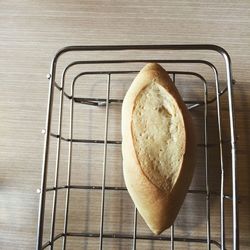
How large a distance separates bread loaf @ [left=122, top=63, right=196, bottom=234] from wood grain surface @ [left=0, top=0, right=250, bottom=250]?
0.15 m

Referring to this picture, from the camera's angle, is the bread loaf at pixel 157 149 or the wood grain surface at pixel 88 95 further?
the wood grain surface at pixel 88 95

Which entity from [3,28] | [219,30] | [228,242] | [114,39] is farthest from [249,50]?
[3,28]

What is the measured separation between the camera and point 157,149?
20.9 inches

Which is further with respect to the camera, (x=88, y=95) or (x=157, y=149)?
(x=88, y=95)

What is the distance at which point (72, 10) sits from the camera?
0.77 m

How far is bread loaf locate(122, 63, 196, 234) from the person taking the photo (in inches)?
20.5

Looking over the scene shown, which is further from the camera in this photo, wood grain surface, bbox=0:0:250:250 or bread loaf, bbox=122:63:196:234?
wood grain surface, bbox=0:0:250:250

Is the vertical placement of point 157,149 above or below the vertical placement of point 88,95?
below

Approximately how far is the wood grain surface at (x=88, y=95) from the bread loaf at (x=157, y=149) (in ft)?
0.50

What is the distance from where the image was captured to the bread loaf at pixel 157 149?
521 mm

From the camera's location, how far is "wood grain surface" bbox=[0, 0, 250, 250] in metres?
0.68

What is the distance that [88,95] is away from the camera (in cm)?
72

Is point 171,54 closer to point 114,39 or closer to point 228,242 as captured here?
point 114,39

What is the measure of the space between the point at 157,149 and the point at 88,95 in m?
0.27
